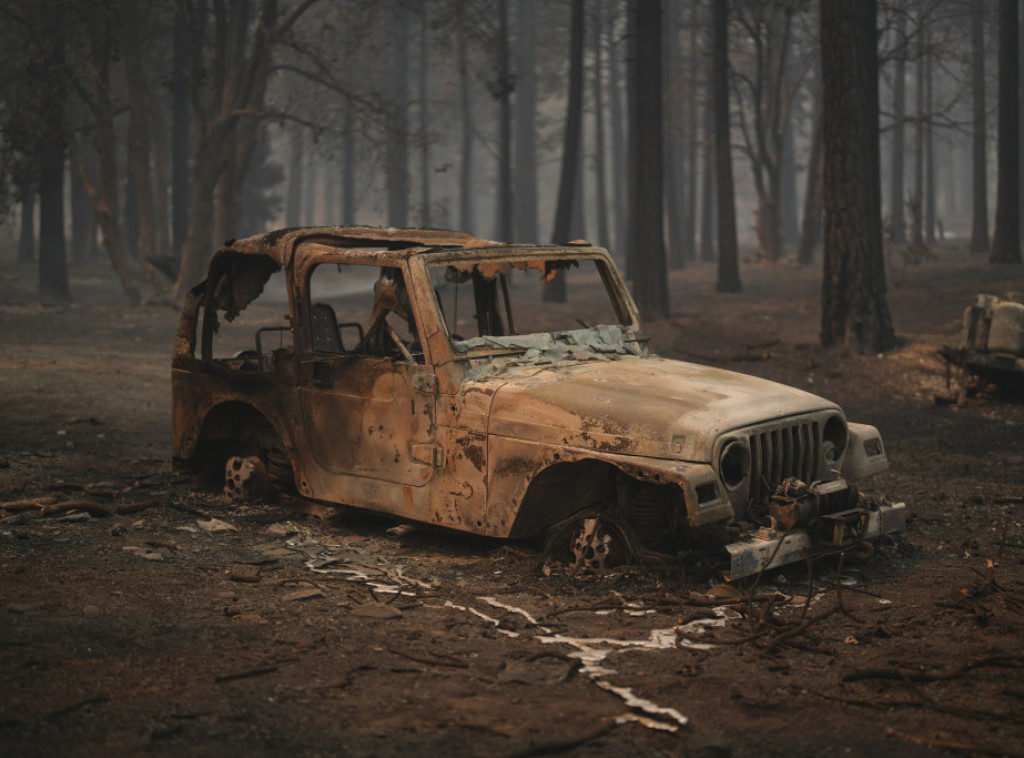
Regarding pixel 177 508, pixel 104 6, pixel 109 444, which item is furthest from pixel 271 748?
pixel 104 6

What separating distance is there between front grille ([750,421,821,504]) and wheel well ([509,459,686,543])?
0.45m

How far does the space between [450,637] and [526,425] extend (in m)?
1.30

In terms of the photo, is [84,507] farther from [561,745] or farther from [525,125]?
[525,125]

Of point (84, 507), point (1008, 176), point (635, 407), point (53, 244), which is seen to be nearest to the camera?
point (635, 407)

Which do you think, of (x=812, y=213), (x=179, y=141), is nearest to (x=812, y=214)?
(x=812, y=213)

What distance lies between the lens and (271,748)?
3.98 m

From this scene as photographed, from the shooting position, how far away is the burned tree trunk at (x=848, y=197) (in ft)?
50.1

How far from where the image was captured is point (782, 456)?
6.15 m

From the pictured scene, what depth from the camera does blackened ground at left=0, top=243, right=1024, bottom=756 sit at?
163 inches

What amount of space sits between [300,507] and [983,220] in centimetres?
2562

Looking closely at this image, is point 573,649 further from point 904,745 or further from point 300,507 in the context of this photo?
point 300,507

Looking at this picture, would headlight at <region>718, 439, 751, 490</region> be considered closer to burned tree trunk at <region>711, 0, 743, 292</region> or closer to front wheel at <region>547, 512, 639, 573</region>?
front wheel at <region>547, 512, 639, 573</region>

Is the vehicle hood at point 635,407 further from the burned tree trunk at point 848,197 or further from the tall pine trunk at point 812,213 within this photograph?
the tall pine trunk at point 812,213

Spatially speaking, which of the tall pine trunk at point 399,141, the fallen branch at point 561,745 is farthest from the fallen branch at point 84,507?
the tall pine trunk at point 399,141
